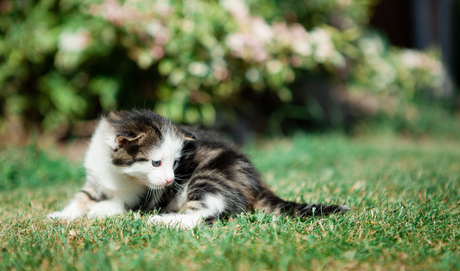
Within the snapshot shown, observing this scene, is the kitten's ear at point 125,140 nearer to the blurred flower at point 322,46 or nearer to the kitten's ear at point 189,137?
the kitten's ear at point 189,137

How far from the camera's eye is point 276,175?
11.6 feet

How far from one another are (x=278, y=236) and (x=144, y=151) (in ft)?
3.09

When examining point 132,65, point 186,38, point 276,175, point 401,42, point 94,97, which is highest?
point 401,42

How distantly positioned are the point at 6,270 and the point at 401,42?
10.8 m

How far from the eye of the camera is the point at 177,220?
1975mm

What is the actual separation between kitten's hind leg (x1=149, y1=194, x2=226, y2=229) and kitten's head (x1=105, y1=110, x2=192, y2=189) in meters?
0.19

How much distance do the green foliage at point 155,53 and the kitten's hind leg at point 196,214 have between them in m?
2.31

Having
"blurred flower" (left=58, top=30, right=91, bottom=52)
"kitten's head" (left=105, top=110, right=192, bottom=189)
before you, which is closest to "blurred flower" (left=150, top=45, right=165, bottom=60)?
"blurred flower" (left=58, top=30, right=91, bottom=52)

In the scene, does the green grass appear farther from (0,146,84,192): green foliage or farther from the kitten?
(0,146,84,192): green foliage

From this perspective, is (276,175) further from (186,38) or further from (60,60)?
(60,60)

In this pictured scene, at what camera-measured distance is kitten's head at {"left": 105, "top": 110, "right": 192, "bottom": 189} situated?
83.5 inches

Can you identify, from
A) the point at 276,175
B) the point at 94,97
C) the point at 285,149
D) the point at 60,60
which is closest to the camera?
the point at 276,175

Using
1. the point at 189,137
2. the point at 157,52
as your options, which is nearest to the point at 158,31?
the point at 157,52

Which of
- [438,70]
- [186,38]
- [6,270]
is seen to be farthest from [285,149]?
[438,70]
